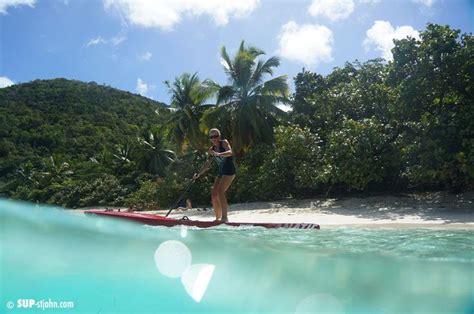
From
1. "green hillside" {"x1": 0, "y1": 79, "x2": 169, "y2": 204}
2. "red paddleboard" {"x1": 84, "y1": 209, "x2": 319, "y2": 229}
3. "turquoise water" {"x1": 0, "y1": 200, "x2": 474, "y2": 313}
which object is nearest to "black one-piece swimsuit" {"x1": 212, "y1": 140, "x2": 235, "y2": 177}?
"red paddleboard" {"x1": 84, "y1": 209, "x2": 319, "y2": 229}

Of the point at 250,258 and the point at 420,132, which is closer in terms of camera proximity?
the point at 250,258

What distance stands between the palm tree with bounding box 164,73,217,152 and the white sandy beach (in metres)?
9.25

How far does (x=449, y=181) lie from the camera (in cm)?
1230

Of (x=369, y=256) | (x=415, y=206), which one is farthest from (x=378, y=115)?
(x=369, y=256)

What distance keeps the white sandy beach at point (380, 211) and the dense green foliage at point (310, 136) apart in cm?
66

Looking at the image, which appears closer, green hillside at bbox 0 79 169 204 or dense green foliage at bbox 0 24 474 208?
dense green foliage at bbox 0 24 474 208

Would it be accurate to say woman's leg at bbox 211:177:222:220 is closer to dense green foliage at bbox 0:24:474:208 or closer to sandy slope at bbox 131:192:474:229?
sandy slope at bbox 131:192:474:229

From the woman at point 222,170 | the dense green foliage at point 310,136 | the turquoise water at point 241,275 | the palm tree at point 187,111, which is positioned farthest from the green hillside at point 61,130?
the turquoise water at point 241,275

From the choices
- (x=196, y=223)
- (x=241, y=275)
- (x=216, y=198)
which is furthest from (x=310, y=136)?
(x=241, y=275)

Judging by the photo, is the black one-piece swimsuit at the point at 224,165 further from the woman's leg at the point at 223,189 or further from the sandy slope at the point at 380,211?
the sandy slope at the point at 380,211

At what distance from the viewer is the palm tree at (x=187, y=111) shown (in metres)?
22.7

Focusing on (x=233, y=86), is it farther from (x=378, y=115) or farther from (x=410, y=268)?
(x=410, y=268)

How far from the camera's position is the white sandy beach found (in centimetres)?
886

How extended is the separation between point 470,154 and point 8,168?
49886mm
